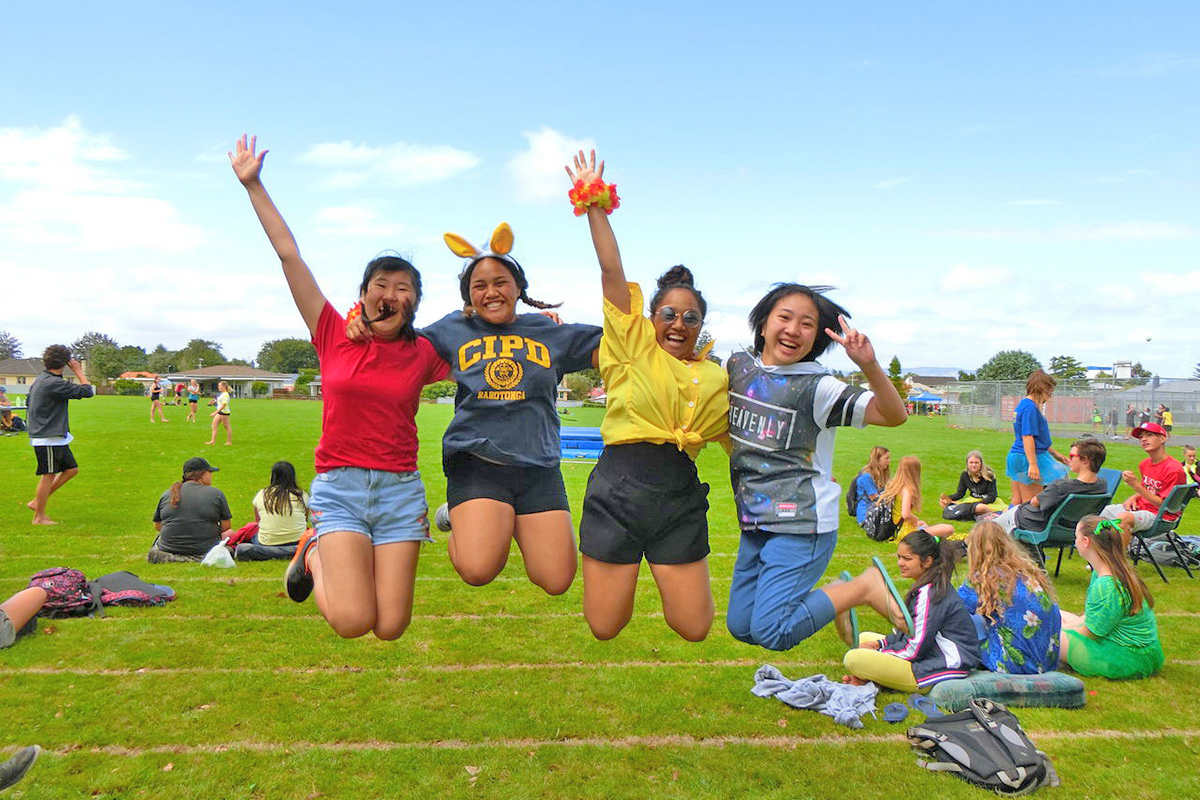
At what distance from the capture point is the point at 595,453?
65.7 ft

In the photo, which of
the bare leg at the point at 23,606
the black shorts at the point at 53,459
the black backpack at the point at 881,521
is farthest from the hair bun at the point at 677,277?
the black shorts at the point at 53,459

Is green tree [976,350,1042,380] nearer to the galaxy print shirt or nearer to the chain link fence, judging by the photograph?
the chain link fence

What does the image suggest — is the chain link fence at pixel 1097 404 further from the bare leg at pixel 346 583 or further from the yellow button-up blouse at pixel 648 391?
the bare leg at pixel 346 583

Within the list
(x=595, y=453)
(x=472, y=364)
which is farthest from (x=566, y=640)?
(x=595, y=453)

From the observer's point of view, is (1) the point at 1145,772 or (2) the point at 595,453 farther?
(2) the point at 595,453

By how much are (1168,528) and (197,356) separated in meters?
139

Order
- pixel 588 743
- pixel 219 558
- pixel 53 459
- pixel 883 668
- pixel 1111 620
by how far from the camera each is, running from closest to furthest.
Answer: pixel 588 743 < pixel 883 668 < pixel 1111 620 < pixel 219 558 < pixel 53 459

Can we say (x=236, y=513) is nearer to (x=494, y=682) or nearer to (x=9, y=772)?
(x=494, y=682)

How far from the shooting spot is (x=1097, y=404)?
3519 cm

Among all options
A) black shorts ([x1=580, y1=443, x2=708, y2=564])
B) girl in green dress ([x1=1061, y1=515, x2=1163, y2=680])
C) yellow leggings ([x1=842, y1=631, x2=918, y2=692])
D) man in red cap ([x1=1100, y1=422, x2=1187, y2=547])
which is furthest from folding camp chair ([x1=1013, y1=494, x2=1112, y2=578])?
black shorts ([x1=580, y1=443, x2=708, y2=564])

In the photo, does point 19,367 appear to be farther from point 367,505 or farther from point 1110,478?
point 1110,478

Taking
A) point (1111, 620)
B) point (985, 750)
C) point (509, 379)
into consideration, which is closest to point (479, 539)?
point (509, 379)

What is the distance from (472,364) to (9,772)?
294 cm

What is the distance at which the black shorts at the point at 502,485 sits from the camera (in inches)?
186
